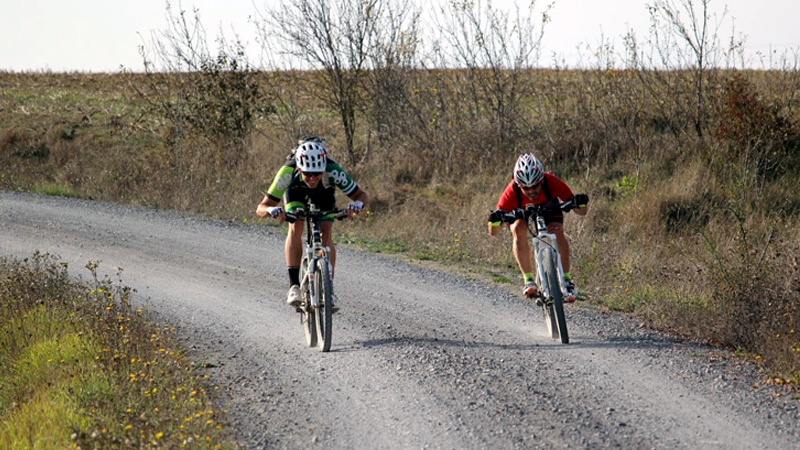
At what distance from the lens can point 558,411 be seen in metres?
5.90

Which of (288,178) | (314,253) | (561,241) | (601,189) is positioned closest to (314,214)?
(314,253)

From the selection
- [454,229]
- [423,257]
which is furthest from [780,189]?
[423,257]

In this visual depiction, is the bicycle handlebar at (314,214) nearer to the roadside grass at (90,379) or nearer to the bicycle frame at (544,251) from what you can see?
the roadside grass at (90,379)

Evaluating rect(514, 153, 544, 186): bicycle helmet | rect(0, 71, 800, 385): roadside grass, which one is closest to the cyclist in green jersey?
rect(514, 153, 544, 186): bicycle helmet

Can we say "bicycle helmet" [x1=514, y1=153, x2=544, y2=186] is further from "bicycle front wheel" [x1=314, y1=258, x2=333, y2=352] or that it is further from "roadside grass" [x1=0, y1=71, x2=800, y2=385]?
"roadside grass" [x1=0, y1=71, x2=800, y2=385]

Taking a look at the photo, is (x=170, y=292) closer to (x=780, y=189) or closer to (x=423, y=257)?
(x=423, y=257)

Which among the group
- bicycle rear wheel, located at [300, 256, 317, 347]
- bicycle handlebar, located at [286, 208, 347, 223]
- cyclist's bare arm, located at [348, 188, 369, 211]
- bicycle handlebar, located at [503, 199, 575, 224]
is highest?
cyclist's bare arm, located at [348, 188, 369, 211]

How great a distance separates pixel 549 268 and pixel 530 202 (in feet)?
2.52

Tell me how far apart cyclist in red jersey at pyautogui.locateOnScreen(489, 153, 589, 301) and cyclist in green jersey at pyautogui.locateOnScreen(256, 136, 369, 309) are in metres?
1.42

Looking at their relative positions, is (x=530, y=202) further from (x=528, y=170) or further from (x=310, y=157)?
(x=310, y=157)

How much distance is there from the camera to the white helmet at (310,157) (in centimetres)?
727

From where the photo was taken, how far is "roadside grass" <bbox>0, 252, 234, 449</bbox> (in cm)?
545

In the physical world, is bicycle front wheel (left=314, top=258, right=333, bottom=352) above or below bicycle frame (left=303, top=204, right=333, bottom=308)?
below

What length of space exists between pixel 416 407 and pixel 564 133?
12703 millimetres
